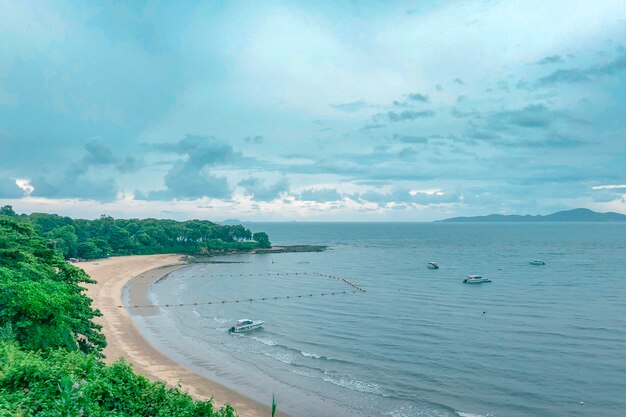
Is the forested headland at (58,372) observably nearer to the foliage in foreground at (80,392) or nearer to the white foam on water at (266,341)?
the foliage in foreground at (80,392)

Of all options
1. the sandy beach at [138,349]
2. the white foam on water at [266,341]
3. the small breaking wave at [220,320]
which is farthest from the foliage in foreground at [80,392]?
the small breaking wave at [220,320]

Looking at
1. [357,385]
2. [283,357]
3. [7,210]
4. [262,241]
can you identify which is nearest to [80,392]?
[357,385]

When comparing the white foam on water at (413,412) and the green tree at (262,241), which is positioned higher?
the green tree at (262,241)

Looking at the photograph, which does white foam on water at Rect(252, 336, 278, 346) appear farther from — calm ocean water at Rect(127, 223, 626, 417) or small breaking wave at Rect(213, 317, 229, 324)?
small breaking wave at Rect(213, 317, 229, 324)

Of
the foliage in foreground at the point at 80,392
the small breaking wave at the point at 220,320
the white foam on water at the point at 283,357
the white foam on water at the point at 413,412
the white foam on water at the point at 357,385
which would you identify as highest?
the foliage in foreground at the point at 80,392

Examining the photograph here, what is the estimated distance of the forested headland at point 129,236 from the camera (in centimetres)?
11725

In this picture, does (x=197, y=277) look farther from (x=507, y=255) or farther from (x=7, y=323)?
(x=507, y=255)

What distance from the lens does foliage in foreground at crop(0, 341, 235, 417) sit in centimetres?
1412

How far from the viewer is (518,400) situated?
3338 cm

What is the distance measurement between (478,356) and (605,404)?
11.7 meters

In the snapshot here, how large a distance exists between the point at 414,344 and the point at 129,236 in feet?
403

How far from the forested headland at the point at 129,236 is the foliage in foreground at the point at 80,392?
10394cm

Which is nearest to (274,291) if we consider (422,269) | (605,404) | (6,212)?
(422,269)

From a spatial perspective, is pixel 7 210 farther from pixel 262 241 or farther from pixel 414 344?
pixel 414 344
